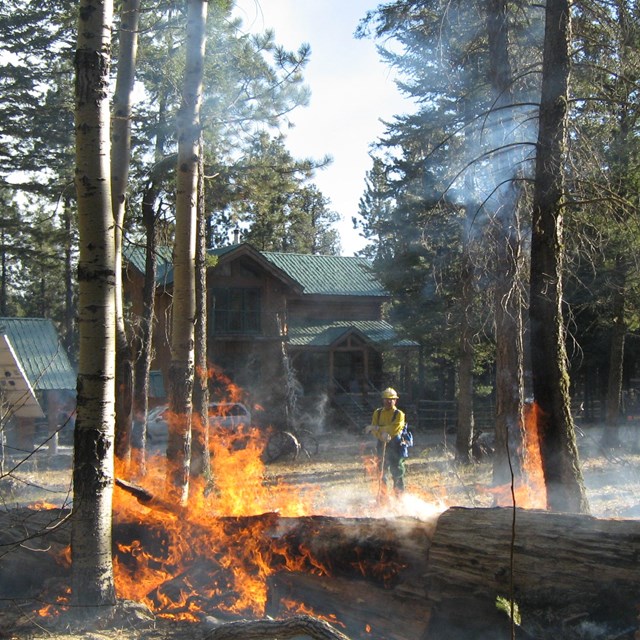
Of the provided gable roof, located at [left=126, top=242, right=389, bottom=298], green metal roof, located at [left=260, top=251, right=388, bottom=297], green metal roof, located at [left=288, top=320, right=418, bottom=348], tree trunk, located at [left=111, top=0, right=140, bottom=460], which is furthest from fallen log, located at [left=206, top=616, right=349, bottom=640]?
green metal roof, located at [left=260, top=251, right=388, bottom=297]

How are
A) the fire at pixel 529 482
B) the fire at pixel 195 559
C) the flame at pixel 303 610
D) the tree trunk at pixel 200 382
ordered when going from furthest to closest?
the tree trunk at pixel 200 382
the fire at pixel 529 482
the fire at pixel 195 559
the flame at pixel 303 610

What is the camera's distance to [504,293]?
35.2 ft

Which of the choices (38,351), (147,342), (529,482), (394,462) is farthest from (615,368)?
(38,351)

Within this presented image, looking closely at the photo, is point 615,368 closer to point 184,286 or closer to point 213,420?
point 213,420

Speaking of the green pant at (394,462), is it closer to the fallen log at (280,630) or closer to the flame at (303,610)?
the flame at (303,610)

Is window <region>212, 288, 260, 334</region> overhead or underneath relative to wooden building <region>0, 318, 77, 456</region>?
overhead

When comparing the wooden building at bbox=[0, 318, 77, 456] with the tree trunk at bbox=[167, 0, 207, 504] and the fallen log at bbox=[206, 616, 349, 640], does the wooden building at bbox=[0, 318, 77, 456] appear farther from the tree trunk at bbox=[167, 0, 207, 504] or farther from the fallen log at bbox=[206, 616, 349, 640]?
the fallen log at bbox=[206, 616, 349, 640]

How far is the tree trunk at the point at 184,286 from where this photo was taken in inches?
331

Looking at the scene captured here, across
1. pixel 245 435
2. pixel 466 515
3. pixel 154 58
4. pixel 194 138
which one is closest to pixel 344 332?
pixel 245 435

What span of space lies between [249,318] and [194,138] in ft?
63.4

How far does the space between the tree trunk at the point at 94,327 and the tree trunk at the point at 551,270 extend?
14.8ft

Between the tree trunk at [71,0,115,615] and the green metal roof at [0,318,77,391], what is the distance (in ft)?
51.5

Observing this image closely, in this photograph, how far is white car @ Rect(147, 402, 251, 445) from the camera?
63.0 ft


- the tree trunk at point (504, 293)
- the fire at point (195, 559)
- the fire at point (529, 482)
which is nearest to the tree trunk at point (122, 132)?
the fire at point (195, 559)
